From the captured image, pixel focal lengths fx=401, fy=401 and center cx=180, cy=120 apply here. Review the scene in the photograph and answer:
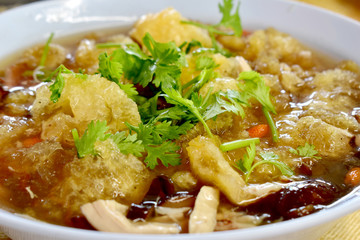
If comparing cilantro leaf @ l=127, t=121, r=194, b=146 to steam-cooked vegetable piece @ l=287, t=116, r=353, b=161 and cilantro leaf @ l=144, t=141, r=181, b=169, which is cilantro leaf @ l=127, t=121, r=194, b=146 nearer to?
cilantro leaf @ l=144, t=141, r=181, b=169

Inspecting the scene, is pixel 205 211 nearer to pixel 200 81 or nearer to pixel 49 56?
pixel 200 81

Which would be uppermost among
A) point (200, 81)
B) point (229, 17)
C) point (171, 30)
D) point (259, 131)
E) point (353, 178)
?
point (229, 17)


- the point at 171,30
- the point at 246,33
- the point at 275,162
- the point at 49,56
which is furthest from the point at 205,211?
the point at 246,33

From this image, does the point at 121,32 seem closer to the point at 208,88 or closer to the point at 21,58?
the point at 21,58

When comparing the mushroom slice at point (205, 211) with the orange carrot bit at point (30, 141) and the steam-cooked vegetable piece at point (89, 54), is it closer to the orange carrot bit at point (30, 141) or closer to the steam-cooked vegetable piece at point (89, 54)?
the orange carrot bit at point (30, 141)

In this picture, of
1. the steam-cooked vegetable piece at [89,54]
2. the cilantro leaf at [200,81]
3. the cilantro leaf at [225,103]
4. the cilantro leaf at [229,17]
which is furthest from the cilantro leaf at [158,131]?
the cilantro leaf at [229,17]

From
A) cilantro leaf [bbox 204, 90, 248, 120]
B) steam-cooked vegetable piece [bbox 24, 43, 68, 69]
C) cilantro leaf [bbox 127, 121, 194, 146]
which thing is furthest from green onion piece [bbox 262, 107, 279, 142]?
steam-cooked vegetable piece [bbox 24, 43, 68, 69]
